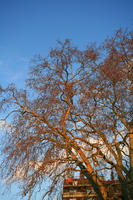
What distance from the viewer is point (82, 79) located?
1065cm

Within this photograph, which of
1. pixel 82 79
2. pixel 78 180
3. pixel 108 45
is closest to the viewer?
pixel 78 180

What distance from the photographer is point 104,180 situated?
28.1 ft

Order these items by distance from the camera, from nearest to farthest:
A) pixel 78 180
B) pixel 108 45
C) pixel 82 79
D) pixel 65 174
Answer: pixel 65 174 < pixel 78 180 < pixel 82 79 < pixel 108 45

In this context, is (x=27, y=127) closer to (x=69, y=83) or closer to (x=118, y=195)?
(x=69, y=83)

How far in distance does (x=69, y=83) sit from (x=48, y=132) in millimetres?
2557

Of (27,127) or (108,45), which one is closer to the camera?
(27,127)

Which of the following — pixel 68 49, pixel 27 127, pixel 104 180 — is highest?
pixel 68 49

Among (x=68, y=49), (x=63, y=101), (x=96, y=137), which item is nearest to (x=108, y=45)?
(x=68, y=49)

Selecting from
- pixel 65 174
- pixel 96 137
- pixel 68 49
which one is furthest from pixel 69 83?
pixel 65 174

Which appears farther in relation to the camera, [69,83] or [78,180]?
[69,83]

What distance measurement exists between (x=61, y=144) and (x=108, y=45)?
227 inches

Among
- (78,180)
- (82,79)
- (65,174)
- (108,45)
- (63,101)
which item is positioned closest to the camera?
(65,174)

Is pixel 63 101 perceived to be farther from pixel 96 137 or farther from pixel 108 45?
pixel 108 45

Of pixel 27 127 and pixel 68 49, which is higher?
pixel 68 49
